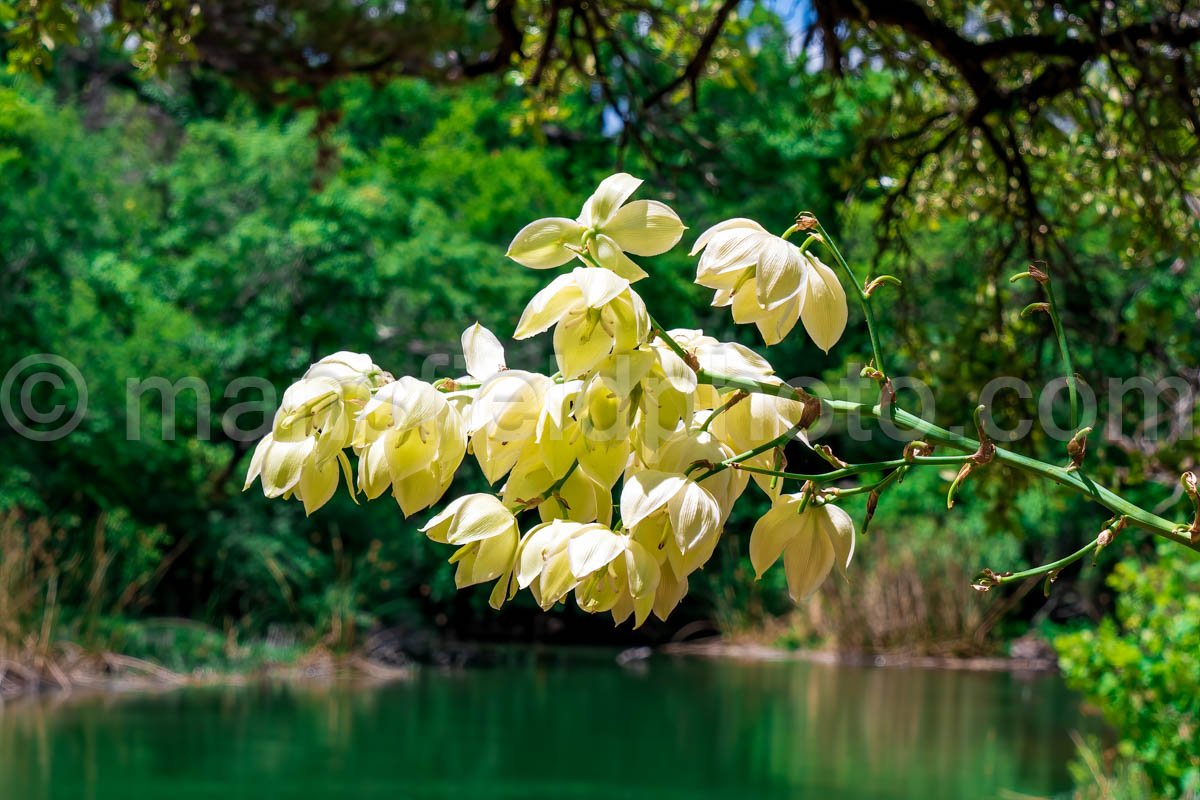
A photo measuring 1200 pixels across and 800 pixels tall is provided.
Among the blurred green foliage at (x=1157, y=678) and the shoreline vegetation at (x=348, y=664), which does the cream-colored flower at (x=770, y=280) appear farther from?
the shoreline vegetation at (x=348, y=664)

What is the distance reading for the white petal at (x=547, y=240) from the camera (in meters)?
0.55

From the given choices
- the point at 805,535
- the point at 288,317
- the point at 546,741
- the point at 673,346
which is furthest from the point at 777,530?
the point at 288,317

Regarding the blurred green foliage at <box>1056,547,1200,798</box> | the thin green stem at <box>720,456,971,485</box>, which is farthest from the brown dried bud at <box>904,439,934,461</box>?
the blurred green foliage at <box>1056,547,1200,798</box>

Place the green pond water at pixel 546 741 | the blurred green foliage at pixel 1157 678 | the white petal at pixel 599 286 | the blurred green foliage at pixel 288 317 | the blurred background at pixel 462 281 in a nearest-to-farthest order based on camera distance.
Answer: the white petal at pixel 599 286 → the blurred background at pixel 462 281 → the blurred green foliage at pixel 1157 678 → the green pond water at pixel 546 741 → the blurred green foliage at pixel 288 317

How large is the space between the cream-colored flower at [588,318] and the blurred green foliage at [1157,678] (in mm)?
2584

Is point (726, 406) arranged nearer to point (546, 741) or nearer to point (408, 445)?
point (408, 445)

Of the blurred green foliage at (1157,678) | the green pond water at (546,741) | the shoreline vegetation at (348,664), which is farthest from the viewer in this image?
the shoreline vegetation at (348,664)

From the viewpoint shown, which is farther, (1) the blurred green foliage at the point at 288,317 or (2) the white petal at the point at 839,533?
(1) the blurred green foliage at the point at 288,317

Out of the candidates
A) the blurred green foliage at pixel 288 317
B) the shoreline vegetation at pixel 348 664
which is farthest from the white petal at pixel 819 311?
the shoreline vegetation at pixel 348 664

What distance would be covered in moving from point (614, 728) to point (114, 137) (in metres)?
6.18

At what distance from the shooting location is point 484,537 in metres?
0.57

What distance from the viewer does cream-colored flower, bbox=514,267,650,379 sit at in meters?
0.50

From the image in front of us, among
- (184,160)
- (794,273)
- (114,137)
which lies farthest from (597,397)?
(114,137)

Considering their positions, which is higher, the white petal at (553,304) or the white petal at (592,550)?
the white petal at (553,304)
